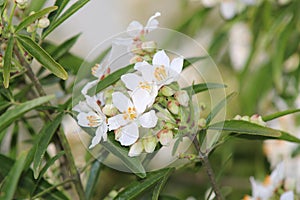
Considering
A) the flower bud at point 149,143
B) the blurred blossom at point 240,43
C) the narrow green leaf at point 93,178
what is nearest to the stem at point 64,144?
the narrow green leaf at point 93,178

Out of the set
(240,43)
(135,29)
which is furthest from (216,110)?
(240,43)

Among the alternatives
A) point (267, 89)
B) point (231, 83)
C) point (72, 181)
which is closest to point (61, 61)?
point (72, 181)

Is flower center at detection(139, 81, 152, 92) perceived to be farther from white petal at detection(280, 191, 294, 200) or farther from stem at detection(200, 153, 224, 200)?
white petal at detection(280, 191, 294, 200)

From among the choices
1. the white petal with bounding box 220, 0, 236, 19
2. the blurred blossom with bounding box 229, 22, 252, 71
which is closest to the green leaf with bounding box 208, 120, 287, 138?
the white petal with bounding box 220, 0, 236, 19

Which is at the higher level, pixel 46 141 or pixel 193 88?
pixel 193 88

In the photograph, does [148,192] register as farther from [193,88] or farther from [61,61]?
[61,61]

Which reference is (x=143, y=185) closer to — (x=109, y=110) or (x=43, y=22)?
(x=109, y=110)
